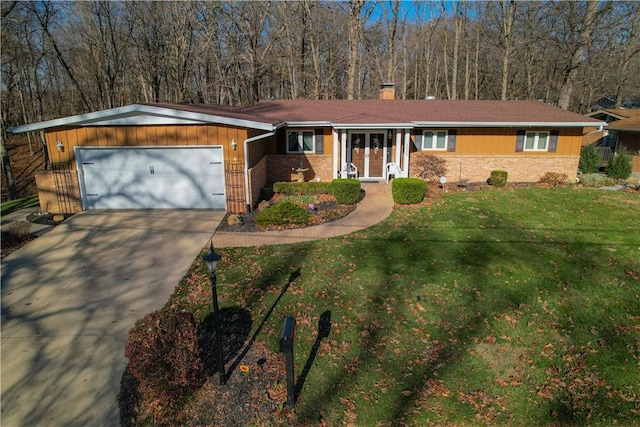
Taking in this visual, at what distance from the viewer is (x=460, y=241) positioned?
9.77m

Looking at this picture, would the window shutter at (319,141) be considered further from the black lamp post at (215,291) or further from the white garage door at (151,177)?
the black lamp post at (215,291)

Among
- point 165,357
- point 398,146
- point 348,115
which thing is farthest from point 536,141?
point 165,357

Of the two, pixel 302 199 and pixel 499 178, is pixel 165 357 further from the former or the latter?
pixel 499 178

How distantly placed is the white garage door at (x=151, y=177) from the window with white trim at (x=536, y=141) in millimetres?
13045

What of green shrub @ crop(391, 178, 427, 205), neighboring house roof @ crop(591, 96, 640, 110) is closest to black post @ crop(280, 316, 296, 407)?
Result: green shrub @ crop(391, 178, 427, 205)

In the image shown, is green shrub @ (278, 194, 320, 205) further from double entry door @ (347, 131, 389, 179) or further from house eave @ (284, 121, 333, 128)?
double entry door @ (347, 131, 389, 179)

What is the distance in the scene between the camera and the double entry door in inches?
667

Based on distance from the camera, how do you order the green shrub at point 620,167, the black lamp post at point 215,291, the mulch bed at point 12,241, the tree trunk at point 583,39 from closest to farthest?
the black lamp post at point 215,291 < the mulch bed at point 12,241 < the green shrub at point 620,167 < the tree trunk at point 583,39

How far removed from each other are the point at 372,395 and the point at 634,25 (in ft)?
122

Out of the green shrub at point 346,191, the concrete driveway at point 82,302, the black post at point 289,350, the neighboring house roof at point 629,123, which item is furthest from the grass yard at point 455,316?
the neighboring house roof at point 629,123

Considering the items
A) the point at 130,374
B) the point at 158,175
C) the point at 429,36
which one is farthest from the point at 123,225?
the point at 429,36

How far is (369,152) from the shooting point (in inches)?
672

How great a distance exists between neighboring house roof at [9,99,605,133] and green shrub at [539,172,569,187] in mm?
Result: 2086

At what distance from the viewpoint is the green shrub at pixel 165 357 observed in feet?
15.7
